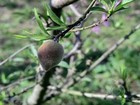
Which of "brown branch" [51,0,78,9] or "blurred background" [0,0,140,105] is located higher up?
"brown branch" [51,0,78,9]

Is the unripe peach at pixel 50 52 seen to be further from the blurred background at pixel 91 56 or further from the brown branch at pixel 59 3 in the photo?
the blurred background at pixel 91 56

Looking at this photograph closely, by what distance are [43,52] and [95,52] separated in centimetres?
336

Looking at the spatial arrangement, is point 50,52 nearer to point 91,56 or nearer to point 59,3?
point 59,3

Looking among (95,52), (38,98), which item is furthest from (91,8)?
(95,52)

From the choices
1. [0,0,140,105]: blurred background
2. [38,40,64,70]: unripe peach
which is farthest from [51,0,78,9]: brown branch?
[0,0,140,105]: blurred background

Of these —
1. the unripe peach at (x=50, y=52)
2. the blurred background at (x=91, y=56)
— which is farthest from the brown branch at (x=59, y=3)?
the blurred background at (x=91, y=56)

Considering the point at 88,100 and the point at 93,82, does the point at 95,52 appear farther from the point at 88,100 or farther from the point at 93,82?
the point at 88,100

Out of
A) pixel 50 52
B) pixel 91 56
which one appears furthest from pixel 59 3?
pixel 91 56

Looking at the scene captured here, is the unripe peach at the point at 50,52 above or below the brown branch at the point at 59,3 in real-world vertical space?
below

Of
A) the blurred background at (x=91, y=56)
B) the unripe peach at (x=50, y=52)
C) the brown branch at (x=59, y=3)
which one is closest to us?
the unripe peach at (x=50, y=52)

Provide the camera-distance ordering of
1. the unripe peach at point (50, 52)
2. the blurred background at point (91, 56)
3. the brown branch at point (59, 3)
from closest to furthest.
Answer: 1. the unripe peach at point (50, 52)
2. the brown branch at point (59, 3)
3. the blurred background at point (91, 56)

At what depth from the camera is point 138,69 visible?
11.7ft

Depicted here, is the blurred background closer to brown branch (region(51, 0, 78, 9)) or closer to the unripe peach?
brown branch (region(51, 0, 78, 9))

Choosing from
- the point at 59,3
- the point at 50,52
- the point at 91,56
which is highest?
the point at 59,3
